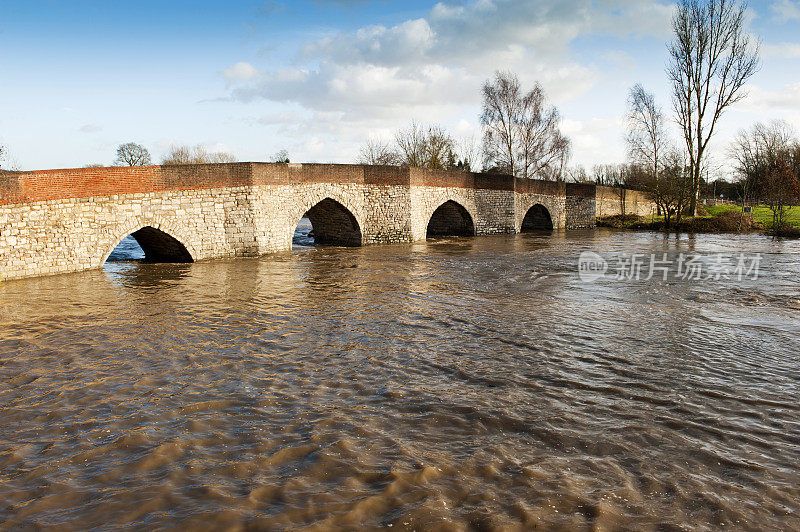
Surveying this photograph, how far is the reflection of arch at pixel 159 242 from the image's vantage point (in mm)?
14594

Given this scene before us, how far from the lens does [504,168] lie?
138ft

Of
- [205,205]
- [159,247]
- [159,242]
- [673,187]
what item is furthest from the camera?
[673,187]

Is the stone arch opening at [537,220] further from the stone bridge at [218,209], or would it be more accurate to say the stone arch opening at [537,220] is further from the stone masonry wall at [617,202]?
the stone bridge at [218,209]

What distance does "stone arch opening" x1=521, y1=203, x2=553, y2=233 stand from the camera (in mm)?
33812

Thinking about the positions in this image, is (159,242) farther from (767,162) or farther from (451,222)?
(767,162)

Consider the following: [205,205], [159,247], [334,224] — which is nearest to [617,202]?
[334,224]

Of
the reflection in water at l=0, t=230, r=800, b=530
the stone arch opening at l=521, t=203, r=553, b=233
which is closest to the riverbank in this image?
the stone arch opening at l=521, t=203, r=553, b=233

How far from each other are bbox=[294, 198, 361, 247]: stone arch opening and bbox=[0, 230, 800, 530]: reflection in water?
12102 mm

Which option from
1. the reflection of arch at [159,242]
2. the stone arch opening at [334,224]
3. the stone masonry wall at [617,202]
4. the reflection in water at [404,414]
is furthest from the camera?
the stone masonry wall at [617,202]

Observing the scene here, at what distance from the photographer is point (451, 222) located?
92.0 feet

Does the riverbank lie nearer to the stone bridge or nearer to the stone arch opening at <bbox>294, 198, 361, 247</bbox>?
the stone bridge

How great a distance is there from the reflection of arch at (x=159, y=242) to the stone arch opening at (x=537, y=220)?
74.9 ft

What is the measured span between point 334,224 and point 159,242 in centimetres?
767

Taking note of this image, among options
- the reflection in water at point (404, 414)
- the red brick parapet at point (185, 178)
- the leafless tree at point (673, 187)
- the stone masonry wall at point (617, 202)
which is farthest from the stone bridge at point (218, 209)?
the stone masonry wall at point (617, 202)
